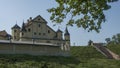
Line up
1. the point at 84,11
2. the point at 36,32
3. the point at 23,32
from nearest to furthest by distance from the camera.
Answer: the point at 84,11, the point at 23,32, the point at 36,32

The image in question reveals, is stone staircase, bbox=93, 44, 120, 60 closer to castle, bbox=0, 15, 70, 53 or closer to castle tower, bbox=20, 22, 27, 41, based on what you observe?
castle, bbox=0, 15, 70, 53

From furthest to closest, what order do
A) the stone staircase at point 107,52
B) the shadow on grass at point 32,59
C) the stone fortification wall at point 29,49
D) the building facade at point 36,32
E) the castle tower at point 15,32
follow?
the castle tower at point 15,32 < the building facade at point 36,32 < the stone staircase at point 107,52 < the stone fortification wall at point 29,49 < the shadow on grass at point 32,59

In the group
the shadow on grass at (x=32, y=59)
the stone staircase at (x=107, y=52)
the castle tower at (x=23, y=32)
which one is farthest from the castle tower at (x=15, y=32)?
Result: the shadow on grass at (x=32, y=59)

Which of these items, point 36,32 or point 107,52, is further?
point 36,32

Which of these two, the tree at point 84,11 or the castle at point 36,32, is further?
the castle at point 36,32

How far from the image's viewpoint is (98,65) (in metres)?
48.0

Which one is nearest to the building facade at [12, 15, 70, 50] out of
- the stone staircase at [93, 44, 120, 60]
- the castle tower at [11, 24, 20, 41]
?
the castle tower at [11, 24, 20, 41]

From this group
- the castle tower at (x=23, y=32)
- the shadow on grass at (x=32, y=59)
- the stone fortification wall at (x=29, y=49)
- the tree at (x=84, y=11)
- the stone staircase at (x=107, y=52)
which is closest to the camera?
the tree at (x=84, y=11)

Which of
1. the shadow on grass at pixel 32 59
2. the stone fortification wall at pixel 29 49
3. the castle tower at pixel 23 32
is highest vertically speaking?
the castle tower at pixel 23 32

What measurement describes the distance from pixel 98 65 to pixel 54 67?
8.53 m

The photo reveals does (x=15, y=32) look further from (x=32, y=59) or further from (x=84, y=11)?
(x=84, y=11)

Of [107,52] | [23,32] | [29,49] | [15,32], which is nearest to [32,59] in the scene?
[29,49]

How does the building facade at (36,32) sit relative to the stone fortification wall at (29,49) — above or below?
above

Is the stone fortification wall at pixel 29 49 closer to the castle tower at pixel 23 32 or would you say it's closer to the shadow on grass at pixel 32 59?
the shadow on grass at pixel 32 59
